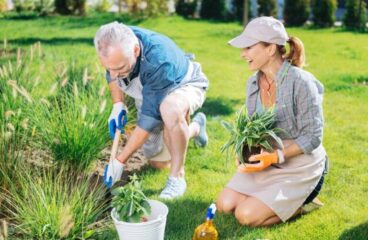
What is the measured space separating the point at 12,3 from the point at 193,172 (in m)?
11.9

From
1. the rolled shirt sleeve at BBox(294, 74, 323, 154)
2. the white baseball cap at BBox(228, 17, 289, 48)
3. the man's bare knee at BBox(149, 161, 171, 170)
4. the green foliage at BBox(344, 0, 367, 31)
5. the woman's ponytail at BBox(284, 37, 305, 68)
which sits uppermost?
the white baseball cap at BBox(228, 17, 289, 48)

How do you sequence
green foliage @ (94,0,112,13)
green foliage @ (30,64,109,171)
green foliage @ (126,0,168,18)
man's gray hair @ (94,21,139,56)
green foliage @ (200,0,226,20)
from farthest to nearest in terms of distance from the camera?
1. green foliage @ (94,0,112,13)
2. green foliage @ (200,0,226,20)
3. green foliage @ (126,0,168,18)
4. green foliage @ (30,64,109,171)
5. man's gray hair @ (94,21,139,56)

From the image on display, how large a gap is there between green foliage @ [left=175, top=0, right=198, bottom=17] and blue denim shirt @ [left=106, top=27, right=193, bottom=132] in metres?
10.3

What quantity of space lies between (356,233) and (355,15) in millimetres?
9953

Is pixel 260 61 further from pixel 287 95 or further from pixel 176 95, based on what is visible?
pixel 176 95

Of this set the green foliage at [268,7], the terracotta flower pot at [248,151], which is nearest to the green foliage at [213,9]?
the green foliage at [268,7]

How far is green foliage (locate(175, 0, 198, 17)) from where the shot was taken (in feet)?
47.0

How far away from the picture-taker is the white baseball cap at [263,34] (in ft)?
11.8

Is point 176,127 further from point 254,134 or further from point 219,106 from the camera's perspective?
point 219,106

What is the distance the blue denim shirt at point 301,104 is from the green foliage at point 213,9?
10.6 m

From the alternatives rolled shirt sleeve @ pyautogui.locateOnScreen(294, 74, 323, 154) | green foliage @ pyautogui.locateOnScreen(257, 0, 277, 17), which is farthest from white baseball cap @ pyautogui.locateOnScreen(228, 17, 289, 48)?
green foliage @ pyautogui.locateOnScreen(257, 0, 277, 17)

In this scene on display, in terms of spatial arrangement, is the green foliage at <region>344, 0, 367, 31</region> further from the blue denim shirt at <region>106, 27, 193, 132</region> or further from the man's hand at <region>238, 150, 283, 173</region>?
the man's hand at <region>238, 150, 283, 173</region>

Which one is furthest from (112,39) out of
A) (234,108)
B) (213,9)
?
(213,9)

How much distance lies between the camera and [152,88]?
409 cm
